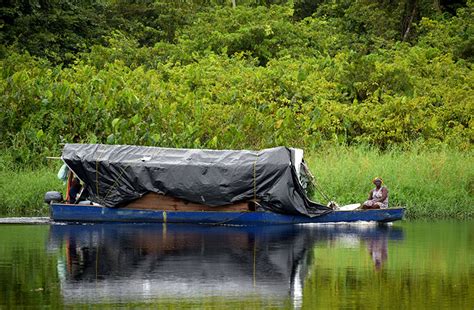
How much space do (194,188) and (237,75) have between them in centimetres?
1077

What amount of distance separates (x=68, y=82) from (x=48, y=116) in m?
1.76

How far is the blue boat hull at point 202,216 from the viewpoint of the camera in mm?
25453

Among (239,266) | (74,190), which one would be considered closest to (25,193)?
(74,190)

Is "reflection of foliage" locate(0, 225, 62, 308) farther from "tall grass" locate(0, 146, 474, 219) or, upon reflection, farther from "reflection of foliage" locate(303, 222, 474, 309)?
"tall grass" locate(0, 146, 474, 219)

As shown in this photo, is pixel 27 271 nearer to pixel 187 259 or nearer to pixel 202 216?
pixel 187 259

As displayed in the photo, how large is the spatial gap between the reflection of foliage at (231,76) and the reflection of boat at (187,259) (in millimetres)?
6867

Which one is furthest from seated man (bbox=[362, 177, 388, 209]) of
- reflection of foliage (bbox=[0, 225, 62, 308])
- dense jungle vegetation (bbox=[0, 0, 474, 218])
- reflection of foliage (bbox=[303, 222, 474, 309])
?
reflection of foliage (bbox=[0, 225, 62, 308])

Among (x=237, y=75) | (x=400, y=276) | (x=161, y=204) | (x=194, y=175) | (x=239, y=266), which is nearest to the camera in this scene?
(x=400, y=276)

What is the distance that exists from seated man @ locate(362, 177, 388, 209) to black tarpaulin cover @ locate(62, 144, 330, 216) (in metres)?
1.17

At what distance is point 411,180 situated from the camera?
28625mm

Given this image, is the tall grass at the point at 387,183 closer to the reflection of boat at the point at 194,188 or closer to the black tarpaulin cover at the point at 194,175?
the reflection of boat at the point at 194,188

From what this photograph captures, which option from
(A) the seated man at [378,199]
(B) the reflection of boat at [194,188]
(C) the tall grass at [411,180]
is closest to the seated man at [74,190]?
(B) the reflection of boat at [194,188]

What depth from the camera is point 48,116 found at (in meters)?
32.2

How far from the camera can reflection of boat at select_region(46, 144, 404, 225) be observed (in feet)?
84.3
